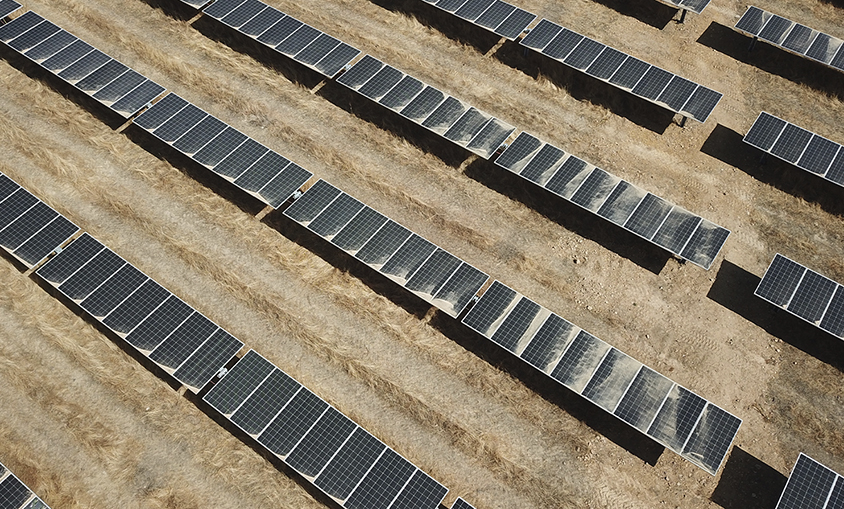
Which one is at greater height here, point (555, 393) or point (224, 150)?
point (224, 150)

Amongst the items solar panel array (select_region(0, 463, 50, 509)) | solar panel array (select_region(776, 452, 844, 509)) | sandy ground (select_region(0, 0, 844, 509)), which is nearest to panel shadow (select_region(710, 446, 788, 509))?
sandy ground (select_region(0, 0, 844, 509))

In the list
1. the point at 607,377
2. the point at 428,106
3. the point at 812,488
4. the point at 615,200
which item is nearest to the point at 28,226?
the point at 428,106

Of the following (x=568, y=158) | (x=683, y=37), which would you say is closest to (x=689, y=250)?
(x=568, y=158)

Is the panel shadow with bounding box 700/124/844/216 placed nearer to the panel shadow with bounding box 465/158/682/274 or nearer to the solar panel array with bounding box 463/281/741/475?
the panel shadow with bounding box 465/158/682/274

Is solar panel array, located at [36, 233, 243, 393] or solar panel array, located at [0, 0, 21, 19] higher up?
solar panel array, located at [0, 0, 21, 19]

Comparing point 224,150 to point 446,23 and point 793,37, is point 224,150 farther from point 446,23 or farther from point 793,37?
point 793,37
